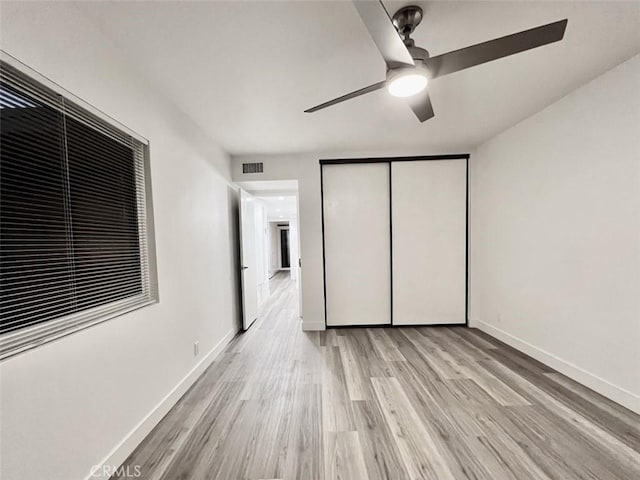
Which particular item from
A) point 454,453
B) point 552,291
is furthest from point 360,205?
point 454,453

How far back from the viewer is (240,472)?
145cm

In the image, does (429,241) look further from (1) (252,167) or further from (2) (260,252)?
(2) (260,252)

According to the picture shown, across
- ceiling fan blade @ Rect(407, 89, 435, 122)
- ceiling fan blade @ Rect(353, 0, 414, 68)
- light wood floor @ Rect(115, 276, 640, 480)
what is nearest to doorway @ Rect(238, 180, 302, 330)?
light wood floor @ Rect(115, 276, 640, 480)

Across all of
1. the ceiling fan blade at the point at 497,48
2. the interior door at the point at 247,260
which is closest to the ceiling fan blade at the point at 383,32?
the ceiling fan blade at the point at 497,48

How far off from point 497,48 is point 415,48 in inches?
15.4

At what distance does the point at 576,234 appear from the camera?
2270mm

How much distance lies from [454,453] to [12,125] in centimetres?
280

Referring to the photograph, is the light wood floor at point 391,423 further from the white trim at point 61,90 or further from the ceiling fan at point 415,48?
the ceiling fan at point 415,48

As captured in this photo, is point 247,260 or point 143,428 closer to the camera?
point 143,428

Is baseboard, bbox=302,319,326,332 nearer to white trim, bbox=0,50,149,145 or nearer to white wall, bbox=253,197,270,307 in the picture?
white wall, bbox=253,197,270,307

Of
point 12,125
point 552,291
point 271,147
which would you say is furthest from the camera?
point 271,147

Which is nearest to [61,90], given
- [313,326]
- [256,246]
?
[313,326]

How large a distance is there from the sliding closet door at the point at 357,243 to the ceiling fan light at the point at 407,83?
2.24 m

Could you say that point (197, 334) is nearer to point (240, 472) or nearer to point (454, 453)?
point (240, 472)
